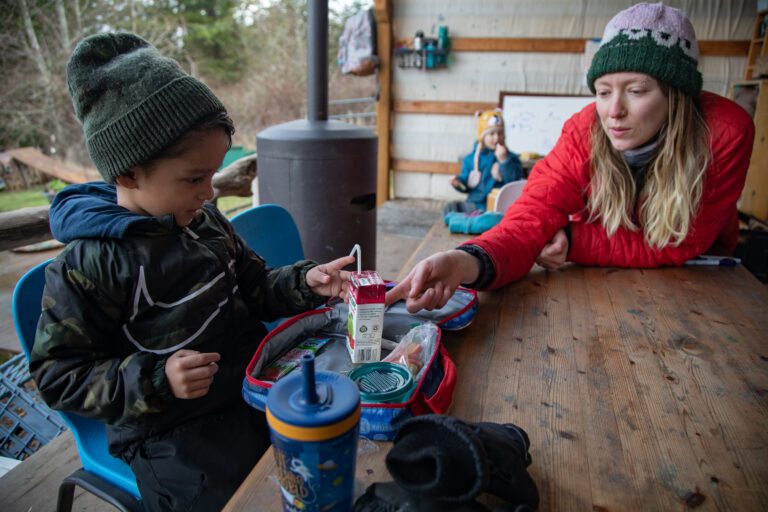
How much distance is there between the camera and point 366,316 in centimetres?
97

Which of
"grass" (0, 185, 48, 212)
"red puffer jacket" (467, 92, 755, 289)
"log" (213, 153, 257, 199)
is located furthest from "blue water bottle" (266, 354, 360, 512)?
"grass" (0, 185, 48, 212)

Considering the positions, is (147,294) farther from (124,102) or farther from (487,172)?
(487,172)

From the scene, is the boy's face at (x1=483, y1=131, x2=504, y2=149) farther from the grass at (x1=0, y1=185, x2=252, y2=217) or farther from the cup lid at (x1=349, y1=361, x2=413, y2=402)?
the cup lid at (x1=349, y1=361, x2=413, y2=402)

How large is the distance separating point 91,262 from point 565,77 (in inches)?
238

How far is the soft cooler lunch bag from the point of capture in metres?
0.79

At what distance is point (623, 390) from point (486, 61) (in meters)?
5.82

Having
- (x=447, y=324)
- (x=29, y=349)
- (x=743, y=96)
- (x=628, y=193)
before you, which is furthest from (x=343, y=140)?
(x=743, y=96)

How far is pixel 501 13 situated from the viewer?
19.4 feet

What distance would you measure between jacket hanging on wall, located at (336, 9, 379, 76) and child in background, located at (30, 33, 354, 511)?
17.8 ft

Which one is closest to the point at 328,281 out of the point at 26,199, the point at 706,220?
the point at 706,220

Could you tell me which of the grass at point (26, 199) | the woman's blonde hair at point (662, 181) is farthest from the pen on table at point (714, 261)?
the grass at point (26, 199)

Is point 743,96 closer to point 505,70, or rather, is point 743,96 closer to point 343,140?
point 505,70

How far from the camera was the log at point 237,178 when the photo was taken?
11.5 ft

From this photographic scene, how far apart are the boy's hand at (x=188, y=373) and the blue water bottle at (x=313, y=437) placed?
401 millimetres
